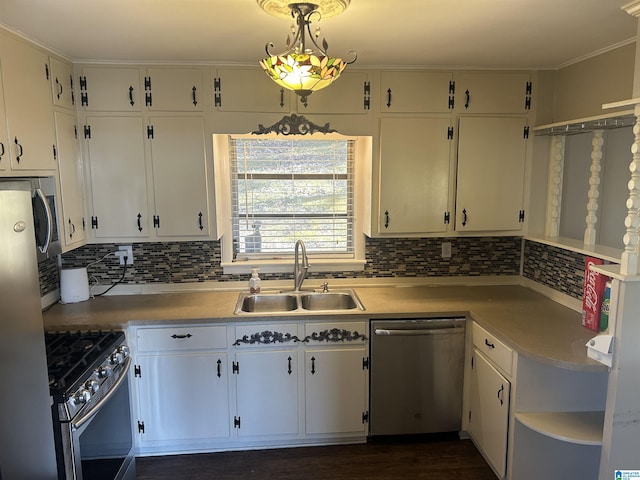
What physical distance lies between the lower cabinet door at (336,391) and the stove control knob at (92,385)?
3.83 ft

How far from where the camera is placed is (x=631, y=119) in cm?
214

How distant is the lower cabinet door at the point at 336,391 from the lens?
275 cm

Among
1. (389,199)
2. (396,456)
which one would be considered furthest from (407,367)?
(389,199)

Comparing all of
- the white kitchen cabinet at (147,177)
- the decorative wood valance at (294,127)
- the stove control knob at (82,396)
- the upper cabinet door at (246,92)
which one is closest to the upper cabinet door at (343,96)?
the decorative wood valance at (294,127)

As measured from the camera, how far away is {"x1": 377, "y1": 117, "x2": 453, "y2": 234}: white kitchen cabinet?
294cm

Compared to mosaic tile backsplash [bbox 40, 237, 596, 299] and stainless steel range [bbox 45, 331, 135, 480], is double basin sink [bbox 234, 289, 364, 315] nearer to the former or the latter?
mosaic tile backsplash [bbox 40, 237, 596, 299]

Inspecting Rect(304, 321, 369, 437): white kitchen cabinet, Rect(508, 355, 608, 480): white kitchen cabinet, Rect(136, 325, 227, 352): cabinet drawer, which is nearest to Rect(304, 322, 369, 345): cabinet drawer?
Rect(304, 321, 369, 437): white kitchen cabinet

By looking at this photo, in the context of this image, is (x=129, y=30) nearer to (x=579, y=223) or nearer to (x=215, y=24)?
(x=215, y=24)

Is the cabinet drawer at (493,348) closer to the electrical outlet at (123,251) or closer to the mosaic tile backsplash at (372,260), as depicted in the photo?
the mosaic tile backsplash at (372,260)

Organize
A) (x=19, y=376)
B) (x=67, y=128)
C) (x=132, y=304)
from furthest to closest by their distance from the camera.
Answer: (x=132, y=304)
(x=67, y=128)
(x=19, y=376)

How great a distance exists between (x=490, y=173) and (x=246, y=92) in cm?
169

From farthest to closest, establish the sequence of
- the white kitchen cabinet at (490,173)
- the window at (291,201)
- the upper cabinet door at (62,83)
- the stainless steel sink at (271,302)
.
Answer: the window at (291,201) → the stainless steel sink at (271,302) → the white kitchen cabinet at (490,173) → the upper cabinet door at (62,83)

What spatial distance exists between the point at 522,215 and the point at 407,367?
130 centimetres

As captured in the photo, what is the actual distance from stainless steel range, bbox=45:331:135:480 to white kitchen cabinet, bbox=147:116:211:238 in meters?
0.79
